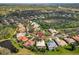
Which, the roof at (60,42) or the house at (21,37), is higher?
the house at (21,37)

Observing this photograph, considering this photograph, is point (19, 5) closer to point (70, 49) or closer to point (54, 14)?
point (54, 14)

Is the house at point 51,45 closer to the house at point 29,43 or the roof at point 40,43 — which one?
the roof at point 40,43

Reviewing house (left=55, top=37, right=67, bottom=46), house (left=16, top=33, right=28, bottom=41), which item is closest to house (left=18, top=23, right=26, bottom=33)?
house (left=16, top=33, right=28, bottom=41)

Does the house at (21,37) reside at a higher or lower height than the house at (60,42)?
higher

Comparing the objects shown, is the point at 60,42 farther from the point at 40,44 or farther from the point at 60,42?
the point at 40,44

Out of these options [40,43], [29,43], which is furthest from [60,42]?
[29,43]

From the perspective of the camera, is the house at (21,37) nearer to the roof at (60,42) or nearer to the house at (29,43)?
the house at (29,43)

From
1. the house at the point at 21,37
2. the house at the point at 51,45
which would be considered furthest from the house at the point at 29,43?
the house at the point at 51,45

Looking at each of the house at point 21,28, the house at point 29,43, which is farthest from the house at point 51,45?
the house at point 21,28

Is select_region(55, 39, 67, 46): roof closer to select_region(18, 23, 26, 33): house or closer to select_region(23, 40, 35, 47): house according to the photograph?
select_region(23, 40, 35, 47): house

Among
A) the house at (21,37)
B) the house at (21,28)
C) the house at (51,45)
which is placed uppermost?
the house at (21,28)

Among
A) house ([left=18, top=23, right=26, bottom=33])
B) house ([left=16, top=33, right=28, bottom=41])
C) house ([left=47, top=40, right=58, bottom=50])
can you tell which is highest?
house ([left=18, top=23, right=26, bottom=33])
